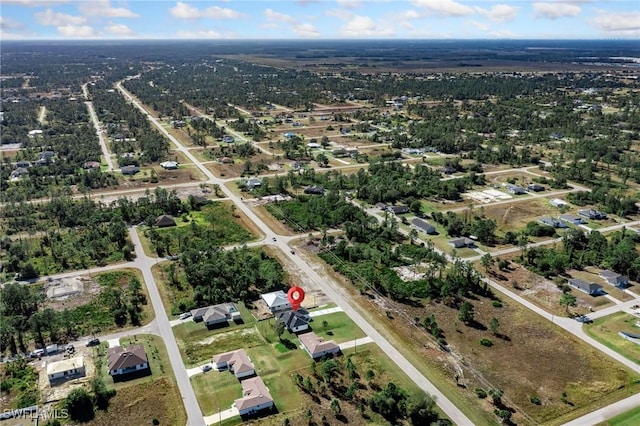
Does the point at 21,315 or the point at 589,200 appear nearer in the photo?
the point at 21,315

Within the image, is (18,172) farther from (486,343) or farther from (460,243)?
(486,343)

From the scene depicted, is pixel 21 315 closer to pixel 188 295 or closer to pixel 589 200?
pixel 188 295

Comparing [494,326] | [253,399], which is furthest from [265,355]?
[494,326]

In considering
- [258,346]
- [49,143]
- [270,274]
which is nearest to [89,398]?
[258,346]

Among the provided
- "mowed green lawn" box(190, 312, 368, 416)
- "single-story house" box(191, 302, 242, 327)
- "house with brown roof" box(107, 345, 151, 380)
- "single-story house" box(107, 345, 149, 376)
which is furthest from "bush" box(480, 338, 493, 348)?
"single-story house" box(107, 345, 149, 376)

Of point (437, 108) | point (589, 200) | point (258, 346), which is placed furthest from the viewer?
point (437, 108)

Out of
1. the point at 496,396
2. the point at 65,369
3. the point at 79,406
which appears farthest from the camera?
the point at 65,369

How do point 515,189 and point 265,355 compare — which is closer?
point 265,355

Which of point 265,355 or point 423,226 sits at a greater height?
point 423,226
